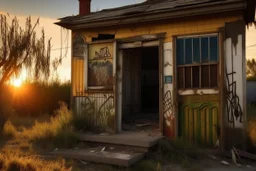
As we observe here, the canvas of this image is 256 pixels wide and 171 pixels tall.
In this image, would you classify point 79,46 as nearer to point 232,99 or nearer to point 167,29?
point 167,29

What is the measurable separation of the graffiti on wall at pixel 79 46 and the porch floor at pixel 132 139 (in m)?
2.95

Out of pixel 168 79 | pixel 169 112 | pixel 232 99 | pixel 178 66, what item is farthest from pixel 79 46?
pixel 232 99

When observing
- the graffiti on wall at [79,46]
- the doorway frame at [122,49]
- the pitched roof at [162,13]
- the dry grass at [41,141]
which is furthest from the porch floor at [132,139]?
the pitched roof at [162,13]

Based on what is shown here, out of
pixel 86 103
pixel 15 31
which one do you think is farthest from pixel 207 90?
pixel 15 31

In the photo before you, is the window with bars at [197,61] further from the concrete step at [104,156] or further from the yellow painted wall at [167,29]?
the concrete step at [104,156]

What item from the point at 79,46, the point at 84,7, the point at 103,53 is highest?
the point at 84,7

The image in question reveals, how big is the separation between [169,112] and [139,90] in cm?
316

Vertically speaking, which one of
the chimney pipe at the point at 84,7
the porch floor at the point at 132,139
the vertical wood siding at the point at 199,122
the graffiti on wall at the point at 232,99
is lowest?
the porch floor at the point at 132,139

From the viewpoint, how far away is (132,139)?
727cm

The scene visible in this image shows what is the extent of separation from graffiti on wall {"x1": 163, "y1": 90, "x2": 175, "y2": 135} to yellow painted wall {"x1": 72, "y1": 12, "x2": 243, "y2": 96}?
166 centimetres

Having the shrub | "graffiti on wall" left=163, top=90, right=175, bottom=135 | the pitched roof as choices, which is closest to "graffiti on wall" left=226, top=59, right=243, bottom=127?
"graffiti on wall" left=163, top=90, right=175, bottom=135

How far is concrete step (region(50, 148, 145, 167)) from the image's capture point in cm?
618

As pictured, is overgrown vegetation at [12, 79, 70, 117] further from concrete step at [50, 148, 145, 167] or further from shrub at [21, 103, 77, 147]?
concrete step at [50, 148, 145, 167]

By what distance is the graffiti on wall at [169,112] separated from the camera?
8133 millimetres
